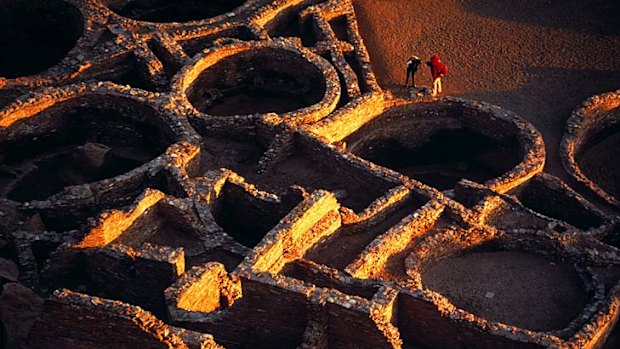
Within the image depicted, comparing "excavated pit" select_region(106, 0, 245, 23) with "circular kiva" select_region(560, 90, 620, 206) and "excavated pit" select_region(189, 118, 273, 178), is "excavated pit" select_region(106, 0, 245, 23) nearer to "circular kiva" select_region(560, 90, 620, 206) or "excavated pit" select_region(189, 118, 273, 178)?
"excavated pit" select_region(189, 118, 273, 178)

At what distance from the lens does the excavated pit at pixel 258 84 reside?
32969mm

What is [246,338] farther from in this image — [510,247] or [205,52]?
[205,52]

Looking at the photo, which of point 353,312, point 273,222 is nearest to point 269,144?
point 273,222

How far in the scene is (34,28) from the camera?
1426 inches

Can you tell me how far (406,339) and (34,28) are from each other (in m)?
16.7

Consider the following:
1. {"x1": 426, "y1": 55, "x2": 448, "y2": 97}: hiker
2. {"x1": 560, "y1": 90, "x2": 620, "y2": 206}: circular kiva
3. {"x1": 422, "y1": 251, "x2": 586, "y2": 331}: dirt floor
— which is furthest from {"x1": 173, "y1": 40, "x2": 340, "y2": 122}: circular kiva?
{"x1": 422, "y1": 251, "x2": 586, "y2": 331}: dirt floor

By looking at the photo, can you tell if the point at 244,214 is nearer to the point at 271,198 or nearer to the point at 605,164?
the point at 271,198

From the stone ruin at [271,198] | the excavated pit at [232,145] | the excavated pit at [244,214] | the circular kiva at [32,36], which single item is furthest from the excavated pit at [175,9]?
the excavated pit at [244,214]

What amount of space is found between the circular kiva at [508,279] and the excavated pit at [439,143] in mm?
4239

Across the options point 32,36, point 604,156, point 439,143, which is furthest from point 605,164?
point 32,36

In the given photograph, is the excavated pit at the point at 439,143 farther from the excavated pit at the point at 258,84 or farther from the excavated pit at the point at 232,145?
the excavated pit at the point at 232,145

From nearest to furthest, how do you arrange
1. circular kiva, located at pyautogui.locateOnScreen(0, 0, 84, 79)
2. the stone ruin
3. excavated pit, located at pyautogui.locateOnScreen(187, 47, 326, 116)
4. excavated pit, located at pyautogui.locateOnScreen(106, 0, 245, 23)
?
the stone ruin, excavated pit, located at pyautogui.locateOnScreen(187, 47, 326, 116), circular kiva, located at pyautogui.locateOnScreen(0, 0, 84, 79), excavated pit, located at pyautogui.locateOnScreen(106, 0, 245, 23)

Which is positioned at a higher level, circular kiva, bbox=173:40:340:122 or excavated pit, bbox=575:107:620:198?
circular kiva, bbox=173:40:340:122

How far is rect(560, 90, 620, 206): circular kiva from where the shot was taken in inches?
1212
